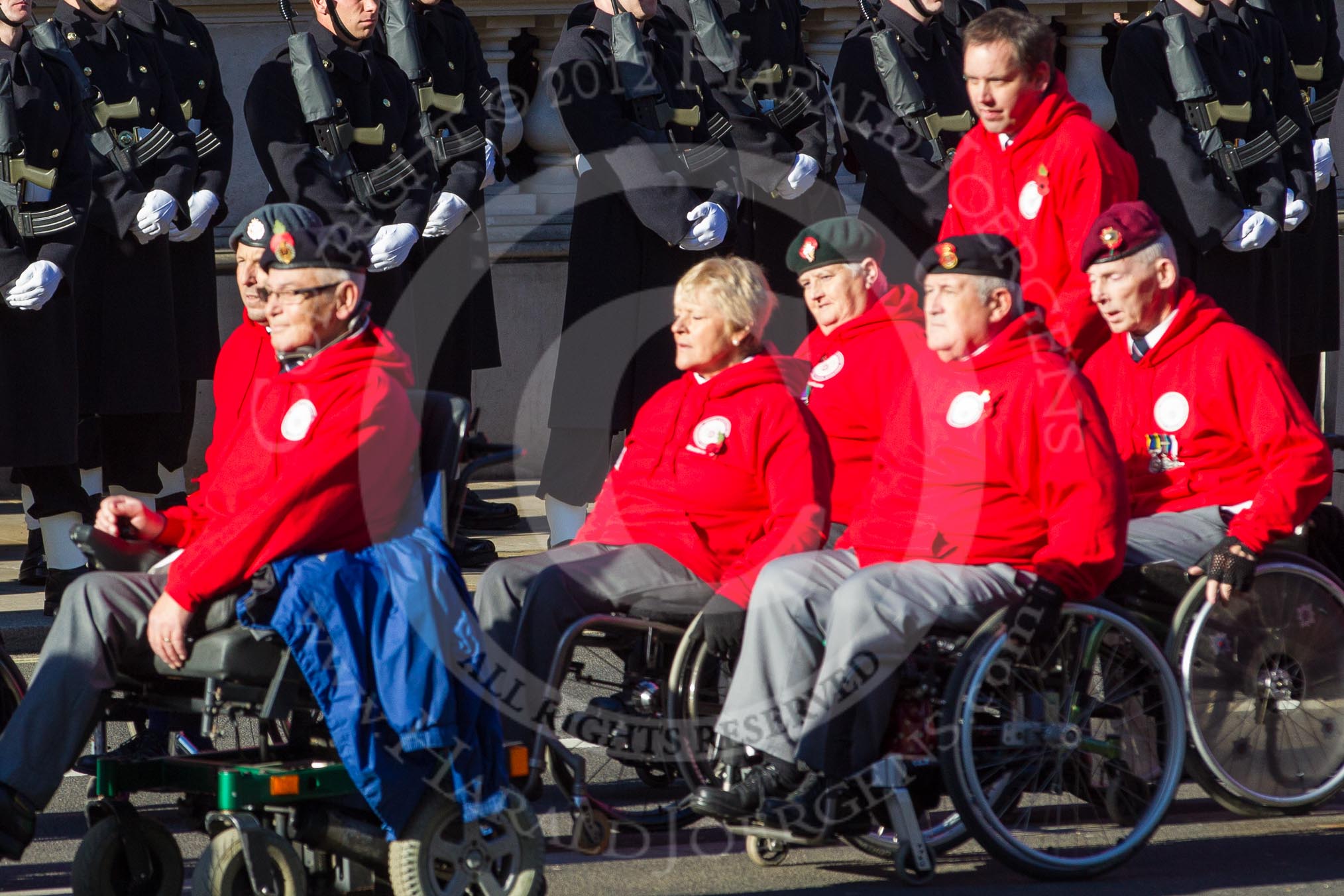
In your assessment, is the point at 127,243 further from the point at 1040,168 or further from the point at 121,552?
the point at 1040,168

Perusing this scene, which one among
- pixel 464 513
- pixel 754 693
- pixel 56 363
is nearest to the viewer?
pixel 754 693

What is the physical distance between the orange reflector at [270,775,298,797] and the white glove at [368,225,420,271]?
3484 millimetres

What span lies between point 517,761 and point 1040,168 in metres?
2.36

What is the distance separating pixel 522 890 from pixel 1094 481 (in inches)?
56.3

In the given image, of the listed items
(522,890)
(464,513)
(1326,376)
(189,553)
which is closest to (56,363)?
(464,513)

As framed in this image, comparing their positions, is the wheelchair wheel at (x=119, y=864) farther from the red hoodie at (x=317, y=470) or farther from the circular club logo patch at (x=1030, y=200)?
the circular club logo patch at (x=1030, y=200)

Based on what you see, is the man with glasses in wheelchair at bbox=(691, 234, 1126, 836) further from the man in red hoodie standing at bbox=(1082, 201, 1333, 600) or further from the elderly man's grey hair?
the man in red hoodie standing at bbox=(1082, 201, 1333, 600)

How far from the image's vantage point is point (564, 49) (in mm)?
7234

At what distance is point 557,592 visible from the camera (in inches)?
183

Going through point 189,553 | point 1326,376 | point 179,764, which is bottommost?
point 1326,376

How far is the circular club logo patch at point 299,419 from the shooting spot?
4.11 meters

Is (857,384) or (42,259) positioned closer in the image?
(857,384)

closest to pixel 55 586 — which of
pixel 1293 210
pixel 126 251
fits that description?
pixel 126 251

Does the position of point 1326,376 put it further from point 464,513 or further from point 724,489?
point 724,489
